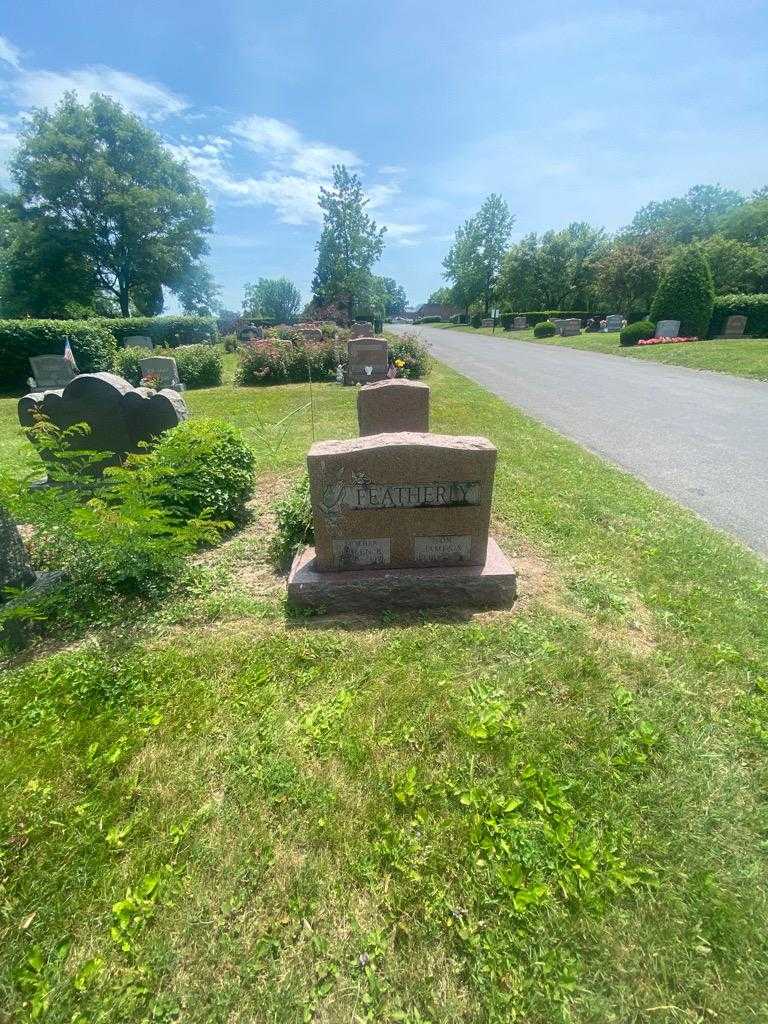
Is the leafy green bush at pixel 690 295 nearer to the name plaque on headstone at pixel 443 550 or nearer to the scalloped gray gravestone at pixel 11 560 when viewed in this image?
the name plaque on headstone at pixel 443 550

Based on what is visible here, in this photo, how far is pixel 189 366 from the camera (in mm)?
16219

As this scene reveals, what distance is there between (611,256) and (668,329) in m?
19.7

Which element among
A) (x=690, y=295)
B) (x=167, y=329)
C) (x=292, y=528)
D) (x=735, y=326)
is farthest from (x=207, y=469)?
(x=167, y=329)

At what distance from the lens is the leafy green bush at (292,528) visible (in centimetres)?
395

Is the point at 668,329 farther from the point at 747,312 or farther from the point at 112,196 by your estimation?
the point at 112,196

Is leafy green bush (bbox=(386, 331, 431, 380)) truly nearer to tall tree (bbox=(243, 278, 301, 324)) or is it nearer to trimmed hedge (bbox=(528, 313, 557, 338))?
trimmed hedge (bbox=(528, 313, 557, 338))

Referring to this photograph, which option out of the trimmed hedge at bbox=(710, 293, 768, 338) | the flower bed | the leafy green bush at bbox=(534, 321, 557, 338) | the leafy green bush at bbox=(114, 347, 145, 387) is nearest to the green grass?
the flower bed

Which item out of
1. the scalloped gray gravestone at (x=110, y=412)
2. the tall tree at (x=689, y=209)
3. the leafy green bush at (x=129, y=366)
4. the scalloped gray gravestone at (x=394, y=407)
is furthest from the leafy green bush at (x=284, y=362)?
the tall tree at (x=689, y=209)

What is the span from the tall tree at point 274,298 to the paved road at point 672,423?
2718 inches

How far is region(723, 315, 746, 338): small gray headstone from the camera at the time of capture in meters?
22.5

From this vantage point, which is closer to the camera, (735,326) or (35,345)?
(35,345)

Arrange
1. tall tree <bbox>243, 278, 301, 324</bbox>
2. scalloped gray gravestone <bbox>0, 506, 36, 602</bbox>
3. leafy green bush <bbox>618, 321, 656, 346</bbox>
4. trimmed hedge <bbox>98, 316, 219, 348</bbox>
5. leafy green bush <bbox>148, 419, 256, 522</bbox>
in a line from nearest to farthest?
scalloped gray gravestone <bbox>0, 506, 36, 602</bbox> < leafy green bush <bbox>148, 419, 256, 522</bbox> < leafy green bush <bbox>618, 321, 656, 346</bbox> < trimmed hedge <bbox>98, 316, 219, 348</bbox> < tall tree <bbox>243, 278, 301, 324</bbox>

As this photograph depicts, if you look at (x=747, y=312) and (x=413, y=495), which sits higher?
(x=747, y=312)

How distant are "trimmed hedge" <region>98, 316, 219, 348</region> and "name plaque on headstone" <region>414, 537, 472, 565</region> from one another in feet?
86.6
